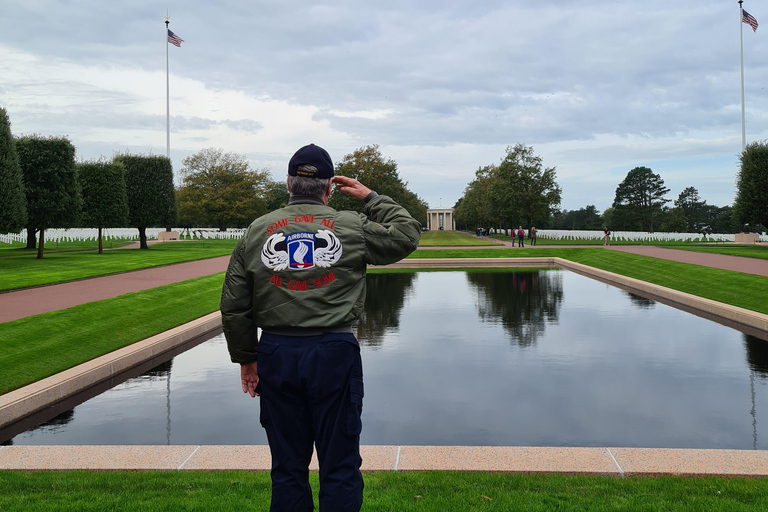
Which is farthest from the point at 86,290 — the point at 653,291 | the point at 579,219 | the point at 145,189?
the point at 579,219

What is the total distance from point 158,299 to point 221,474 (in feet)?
34.7

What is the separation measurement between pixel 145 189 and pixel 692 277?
3386 centimetres

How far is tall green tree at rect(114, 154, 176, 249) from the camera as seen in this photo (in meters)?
40.4

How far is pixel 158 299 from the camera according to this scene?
14.3 meters

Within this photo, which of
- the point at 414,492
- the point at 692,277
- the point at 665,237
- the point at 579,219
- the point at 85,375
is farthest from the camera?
the point at 579,219

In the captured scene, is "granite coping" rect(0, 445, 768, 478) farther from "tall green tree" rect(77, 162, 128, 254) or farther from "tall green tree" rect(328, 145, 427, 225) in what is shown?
"tall green tree" rect(328, 145, 427, 225)

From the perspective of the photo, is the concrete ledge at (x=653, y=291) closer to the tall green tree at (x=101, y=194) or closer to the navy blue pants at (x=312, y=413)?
the navy blue pants at (x=312, y=413)

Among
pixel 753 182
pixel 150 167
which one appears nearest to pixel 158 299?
pixel 150 167

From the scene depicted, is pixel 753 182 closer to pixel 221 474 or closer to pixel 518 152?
pixel 518 152

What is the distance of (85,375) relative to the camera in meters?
7.84

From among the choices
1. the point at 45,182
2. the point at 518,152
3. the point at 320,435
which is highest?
the point at 518,152

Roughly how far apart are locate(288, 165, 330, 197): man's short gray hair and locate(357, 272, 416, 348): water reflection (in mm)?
7118

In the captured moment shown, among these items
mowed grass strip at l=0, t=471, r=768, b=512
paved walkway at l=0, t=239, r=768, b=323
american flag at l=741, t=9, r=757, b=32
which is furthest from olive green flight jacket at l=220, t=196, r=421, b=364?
american flag at l=741, t=9, r=757, b=32

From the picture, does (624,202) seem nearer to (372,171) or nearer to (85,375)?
(372,171)
